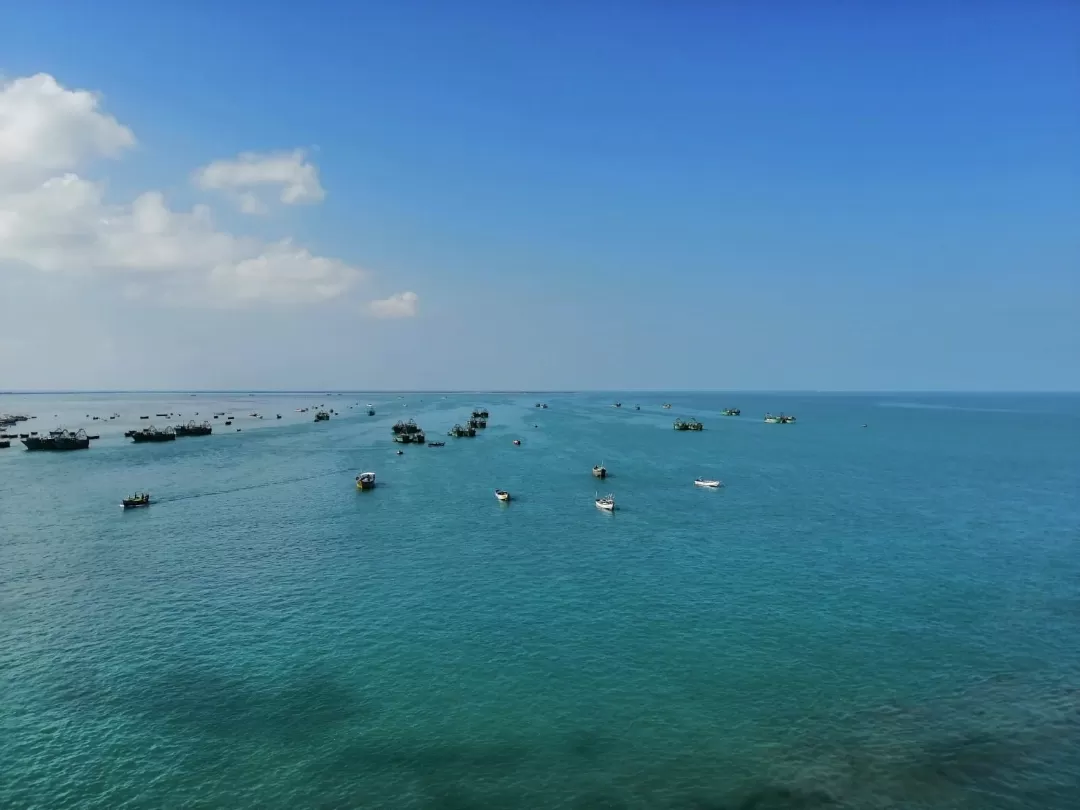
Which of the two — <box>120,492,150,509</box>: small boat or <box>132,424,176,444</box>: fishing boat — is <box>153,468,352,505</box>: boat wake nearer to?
<box>120,492,150,509</box>: small boat

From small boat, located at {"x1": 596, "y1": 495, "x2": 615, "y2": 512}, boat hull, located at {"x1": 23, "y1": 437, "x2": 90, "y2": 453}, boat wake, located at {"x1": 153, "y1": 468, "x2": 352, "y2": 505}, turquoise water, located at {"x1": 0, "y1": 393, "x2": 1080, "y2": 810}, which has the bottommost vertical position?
turquoise water, located at {"x1": 0, "y1": 393, "x2": 1080, "y2": 810}

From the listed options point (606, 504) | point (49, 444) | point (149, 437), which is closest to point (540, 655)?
point (606, 504)

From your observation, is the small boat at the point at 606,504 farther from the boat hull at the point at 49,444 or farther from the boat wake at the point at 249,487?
the boat hull at the point at 49,444

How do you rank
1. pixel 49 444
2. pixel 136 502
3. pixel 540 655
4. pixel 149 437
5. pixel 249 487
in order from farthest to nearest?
pixel 149 437, pixel 49 444, pixel 249 487, pixel 136 502, pixel 540 655

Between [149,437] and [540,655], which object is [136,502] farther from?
[149,437]

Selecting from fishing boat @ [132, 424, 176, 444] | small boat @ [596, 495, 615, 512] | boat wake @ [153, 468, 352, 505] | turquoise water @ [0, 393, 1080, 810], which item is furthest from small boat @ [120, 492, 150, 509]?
fishing boat @ [132, 424, 176, 444]

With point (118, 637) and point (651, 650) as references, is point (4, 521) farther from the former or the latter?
point (651, 650)

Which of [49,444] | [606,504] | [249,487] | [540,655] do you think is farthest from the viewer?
[49,444]

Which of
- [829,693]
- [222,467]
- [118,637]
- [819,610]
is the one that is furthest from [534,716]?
[222,467]
